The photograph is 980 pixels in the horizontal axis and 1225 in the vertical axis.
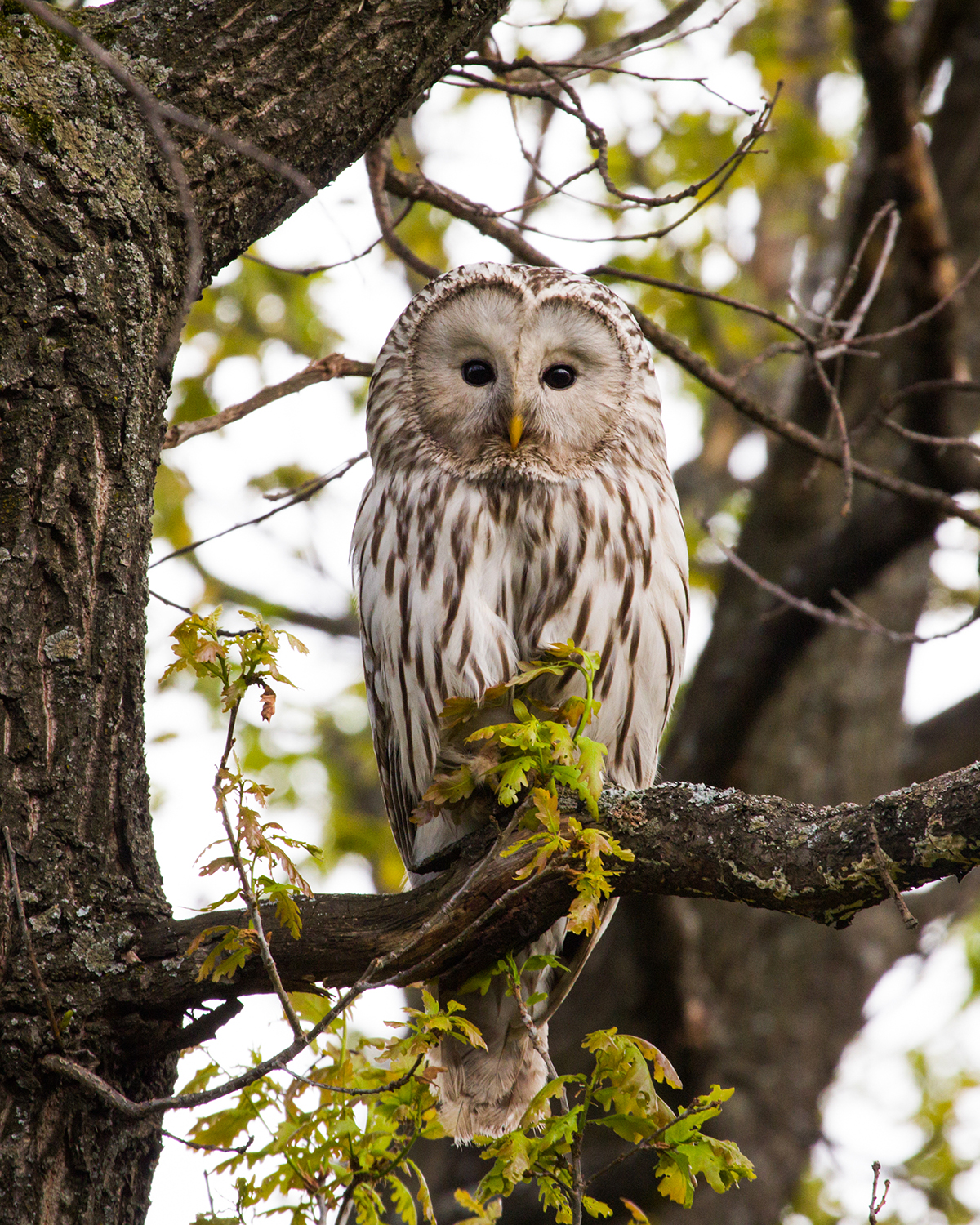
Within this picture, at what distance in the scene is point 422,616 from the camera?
327cm

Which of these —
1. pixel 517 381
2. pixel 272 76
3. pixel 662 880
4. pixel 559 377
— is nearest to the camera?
pixel 662 880

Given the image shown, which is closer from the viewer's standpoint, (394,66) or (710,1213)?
(394,66)

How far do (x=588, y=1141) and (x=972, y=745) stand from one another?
2.74 m

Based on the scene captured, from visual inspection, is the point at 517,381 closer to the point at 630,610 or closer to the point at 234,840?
the point at 630,610

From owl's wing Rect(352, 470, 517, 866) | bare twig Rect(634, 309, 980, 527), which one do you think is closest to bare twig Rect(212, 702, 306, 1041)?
owl's wing Rect(352, 470, 517, 866)

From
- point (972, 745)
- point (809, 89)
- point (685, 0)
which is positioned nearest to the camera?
point (685, 0)

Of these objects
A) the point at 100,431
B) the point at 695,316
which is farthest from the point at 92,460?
the point at 695,316

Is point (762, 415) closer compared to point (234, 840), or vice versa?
point (234, 840)

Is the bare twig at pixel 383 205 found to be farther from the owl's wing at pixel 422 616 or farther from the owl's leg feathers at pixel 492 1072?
the owl's leg feathers at pixel 492 1072

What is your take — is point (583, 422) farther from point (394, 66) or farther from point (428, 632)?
point (394, 66)

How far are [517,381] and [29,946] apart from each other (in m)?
1.96

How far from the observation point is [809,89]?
382 inches

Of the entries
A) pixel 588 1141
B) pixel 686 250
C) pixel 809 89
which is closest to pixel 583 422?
pixel 588 1141

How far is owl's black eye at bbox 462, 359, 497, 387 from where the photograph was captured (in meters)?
3.53
